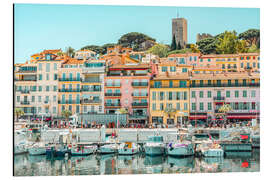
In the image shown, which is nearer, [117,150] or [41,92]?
[117,150]

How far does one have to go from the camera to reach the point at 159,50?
25.8m

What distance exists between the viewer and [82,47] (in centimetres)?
2172

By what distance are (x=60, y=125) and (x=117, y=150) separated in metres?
3.67

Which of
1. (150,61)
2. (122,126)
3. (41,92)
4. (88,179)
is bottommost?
(88,179)

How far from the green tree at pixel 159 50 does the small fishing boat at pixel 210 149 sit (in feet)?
18.9

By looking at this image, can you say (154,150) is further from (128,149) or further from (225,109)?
(225,109)

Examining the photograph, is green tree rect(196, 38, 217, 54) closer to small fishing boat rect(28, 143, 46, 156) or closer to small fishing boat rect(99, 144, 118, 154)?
small fishing boat rect(99, 144, 118, 154)

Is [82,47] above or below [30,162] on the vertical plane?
above

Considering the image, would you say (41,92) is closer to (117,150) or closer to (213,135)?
(117,150)

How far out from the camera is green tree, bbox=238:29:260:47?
19.9 m

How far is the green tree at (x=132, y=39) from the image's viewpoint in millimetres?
22609

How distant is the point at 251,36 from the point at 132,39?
5850 mm
